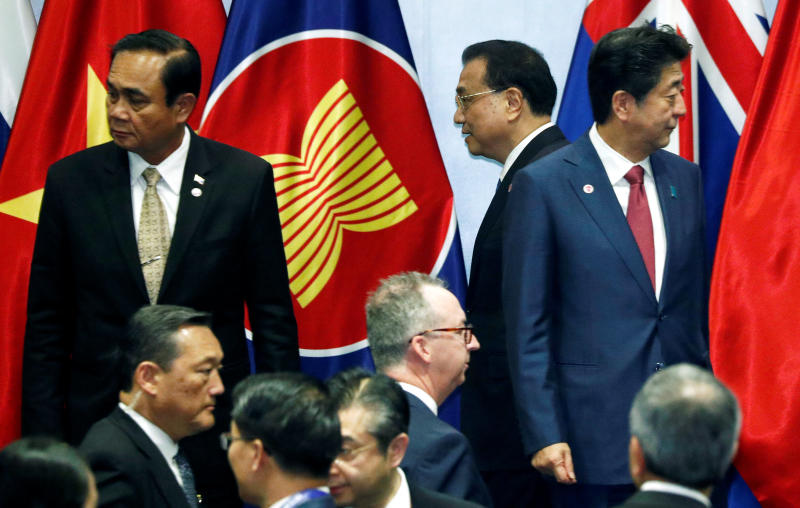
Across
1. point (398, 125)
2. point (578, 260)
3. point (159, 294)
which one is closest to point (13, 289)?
point (159, 294)

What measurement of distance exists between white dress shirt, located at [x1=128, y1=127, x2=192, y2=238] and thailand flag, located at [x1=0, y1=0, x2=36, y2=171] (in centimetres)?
112

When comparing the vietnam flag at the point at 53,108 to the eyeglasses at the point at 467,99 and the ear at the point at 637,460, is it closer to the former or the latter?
the eyeglasses at the point at 467,99

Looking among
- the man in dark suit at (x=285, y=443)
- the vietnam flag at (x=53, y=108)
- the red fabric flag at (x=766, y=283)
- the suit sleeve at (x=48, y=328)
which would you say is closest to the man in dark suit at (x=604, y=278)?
the red fabric flag at (x=766, y=283)

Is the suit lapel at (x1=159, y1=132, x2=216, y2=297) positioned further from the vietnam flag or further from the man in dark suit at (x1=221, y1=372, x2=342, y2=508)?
the man in dark suit at (x1=221, y1=372, x2=342, y2=508)

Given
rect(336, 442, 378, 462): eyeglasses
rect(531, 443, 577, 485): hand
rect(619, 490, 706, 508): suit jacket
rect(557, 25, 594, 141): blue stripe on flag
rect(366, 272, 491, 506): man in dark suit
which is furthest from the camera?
rect(557, 25, 594, 141): blue stripe on flag

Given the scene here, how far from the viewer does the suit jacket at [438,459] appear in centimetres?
285

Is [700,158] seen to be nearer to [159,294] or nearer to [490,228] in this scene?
[490,228]

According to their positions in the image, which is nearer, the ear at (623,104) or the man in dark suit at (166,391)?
the man in dark suit at (166,391)

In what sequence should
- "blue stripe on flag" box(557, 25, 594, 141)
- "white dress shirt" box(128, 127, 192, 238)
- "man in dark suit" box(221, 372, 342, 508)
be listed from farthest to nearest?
"blue stripe on flag" box(557, 25, 594, 141), "white dress shirt" box(128, 127, 192, 238), "man in dark suit" box(221, 372, 342, 508)

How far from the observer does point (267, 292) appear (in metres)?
3.55

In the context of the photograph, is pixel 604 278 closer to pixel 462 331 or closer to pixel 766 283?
pixel 462 331

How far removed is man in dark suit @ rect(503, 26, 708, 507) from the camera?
3.37 meters

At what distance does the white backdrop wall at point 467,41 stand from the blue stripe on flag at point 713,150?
604 millimetres

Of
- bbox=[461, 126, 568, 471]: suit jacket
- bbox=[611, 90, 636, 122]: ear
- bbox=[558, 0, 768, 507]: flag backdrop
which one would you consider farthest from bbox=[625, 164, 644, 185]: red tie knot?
bbox=[558, 0, 768, 507]: flag backdrop
